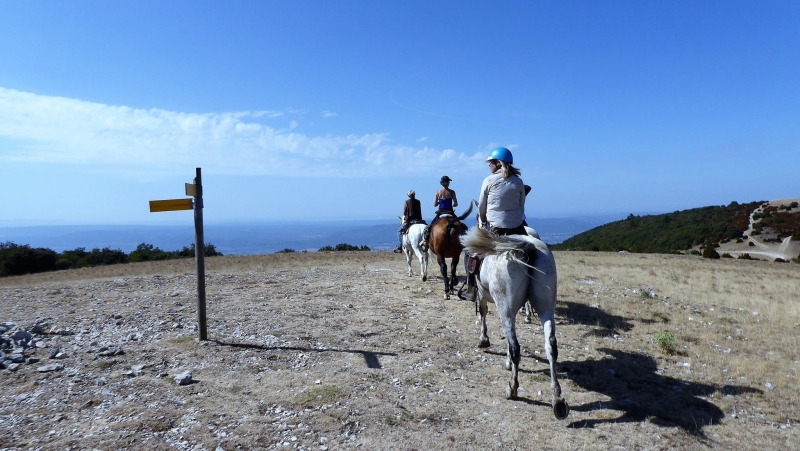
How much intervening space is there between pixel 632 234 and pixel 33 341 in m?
72.3

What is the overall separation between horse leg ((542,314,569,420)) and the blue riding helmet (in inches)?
95.1

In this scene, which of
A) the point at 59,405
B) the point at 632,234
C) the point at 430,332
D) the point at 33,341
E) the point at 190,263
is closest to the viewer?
the point at 59,405

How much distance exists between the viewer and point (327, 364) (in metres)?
6.88

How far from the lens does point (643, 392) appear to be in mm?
6285

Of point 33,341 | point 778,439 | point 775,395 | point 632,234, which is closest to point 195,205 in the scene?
point 33,341

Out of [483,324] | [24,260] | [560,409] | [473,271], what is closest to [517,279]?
[560,409]

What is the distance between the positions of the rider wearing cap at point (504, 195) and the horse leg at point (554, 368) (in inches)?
61.7

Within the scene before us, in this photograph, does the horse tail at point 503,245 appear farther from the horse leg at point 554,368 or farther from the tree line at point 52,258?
the tree line at point 52,258

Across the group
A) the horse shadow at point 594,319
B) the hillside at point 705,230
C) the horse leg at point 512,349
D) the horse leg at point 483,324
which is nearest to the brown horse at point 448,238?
the horse shadow at point 594,319

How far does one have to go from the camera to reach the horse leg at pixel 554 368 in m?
5.00

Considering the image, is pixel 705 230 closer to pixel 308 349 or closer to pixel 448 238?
pixel 448 238

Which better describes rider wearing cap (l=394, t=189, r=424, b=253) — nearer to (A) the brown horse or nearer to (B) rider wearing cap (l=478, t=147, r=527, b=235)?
(A) the brown horse

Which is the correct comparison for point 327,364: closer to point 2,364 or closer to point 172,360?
point 172,360

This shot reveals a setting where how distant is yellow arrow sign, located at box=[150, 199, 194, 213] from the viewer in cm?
779
